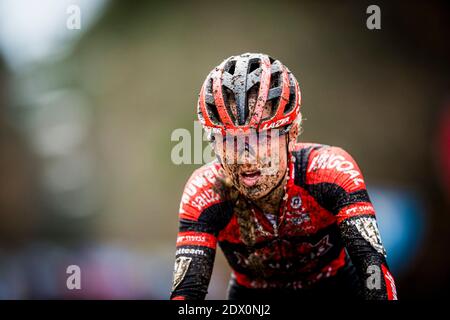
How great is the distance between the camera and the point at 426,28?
1113 cm

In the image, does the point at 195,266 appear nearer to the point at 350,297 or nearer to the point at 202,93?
the point at 202,93

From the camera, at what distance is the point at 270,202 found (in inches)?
149

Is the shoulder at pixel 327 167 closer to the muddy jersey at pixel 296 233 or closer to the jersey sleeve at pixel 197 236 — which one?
the muddy jersey at pixel 296 233

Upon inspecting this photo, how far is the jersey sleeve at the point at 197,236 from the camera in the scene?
3.43 m

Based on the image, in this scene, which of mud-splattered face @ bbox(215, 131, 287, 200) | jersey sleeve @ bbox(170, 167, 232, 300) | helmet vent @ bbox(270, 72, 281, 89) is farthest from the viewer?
helmet vent @ bbox(270, 72, 281, 89)

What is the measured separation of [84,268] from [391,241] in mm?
6135

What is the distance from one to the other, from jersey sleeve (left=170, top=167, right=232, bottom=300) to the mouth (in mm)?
417

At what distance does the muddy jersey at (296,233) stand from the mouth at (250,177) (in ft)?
1.37

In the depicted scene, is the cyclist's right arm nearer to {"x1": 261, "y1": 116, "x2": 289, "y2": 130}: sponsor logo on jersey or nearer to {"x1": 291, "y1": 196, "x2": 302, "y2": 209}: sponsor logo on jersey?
{"x1": 291, "y1": 196, "x2": 302, "y2": 209}: sponsor logo on jersey

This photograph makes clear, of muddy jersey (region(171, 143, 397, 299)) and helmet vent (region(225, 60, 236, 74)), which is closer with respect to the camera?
muddy jersey (region(171, 143, 397, 299))

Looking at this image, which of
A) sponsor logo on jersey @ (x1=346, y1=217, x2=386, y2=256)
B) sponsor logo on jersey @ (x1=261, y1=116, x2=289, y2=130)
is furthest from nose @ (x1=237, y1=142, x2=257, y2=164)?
sponsor logo on jersey @ (x1=346, y1=217, x2=386, y2=256)

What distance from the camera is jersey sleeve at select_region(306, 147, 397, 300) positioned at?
10.2ft
